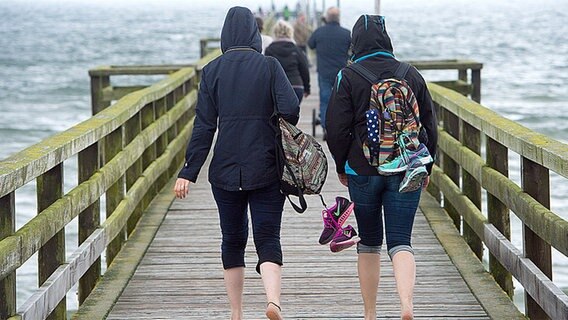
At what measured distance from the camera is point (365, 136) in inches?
231

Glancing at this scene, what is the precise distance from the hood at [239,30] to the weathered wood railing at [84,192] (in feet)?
2.96

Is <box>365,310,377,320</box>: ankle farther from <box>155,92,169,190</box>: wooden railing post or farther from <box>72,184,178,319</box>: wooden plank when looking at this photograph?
<box>155,92,169,190</box>: wooden railing post

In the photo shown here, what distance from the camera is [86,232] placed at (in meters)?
7.25

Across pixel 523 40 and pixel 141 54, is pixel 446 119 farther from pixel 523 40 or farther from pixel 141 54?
pixel 523 40

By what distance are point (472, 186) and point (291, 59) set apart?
3.96 meters

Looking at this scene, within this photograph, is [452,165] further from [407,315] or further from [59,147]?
[59,147]

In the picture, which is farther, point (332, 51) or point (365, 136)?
point (332, 51)

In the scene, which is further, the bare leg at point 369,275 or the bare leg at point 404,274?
the bare leg at point 369,275

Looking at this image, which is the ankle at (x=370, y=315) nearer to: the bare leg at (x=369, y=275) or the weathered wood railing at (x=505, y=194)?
the bare leg at (x=369, y=275)

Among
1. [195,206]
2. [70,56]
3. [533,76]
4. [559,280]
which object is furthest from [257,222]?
[70,56]

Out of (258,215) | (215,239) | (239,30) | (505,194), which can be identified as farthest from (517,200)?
(215,239)

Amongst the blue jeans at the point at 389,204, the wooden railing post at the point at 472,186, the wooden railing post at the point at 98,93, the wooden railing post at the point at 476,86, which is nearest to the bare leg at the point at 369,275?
the blue jeans at the point at 389,204

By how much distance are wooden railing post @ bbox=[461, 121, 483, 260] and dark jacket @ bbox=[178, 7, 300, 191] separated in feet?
8.56

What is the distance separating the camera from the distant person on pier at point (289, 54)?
11.9 meters
